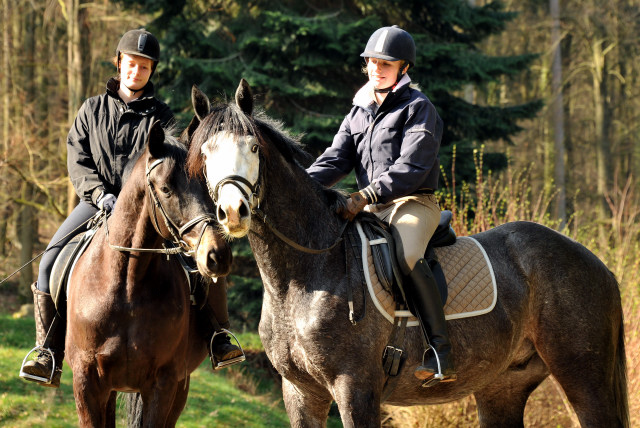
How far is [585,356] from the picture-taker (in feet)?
15.4

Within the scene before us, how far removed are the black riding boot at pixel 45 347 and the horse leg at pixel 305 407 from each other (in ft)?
6.26

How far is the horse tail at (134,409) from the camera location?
5355mm

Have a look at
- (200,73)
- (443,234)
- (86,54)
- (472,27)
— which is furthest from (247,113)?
(86,54)

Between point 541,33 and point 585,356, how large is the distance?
1973 cm

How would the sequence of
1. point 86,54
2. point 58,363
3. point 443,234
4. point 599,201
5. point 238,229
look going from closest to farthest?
point 238,229 → point 443,234 → point 58,363 → point 86,54 → point 599,201

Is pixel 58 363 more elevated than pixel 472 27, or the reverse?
pixel 472 27

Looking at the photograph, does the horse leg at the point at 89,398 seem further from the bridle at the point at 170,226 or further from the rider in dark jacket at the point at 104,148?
the bridle at the point at 170,226

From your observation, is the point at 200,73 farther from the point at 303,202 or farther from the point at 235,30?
the point at 303,202

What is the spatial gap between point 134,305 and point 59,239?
3.43 ft

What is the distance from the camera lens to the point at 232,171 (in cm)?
349

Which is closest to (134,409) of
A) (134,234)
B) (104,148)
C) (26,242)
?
(134,234)

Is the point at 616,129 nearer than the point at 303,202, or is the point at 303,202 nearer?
the point at 303,202

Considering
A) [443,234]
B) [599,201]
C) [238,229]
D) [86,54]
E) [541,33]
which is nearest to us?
[238,229]

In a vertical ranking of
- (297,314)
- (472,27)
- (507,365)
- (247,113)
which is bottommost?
(507,365)
